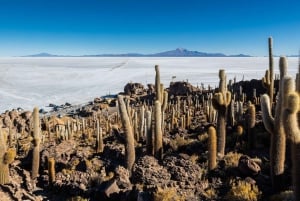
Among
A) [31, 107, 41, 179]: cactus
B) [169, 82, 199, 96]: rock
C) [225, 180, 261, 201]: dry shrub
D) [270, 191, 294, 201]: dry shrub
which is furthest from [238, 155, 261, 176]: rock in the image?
[169, 82, 199, 96]: rock

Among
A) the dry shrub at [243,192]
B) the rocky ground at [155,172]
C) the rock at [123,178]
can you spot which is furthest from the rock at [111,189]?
the dry shrub at [243,192]

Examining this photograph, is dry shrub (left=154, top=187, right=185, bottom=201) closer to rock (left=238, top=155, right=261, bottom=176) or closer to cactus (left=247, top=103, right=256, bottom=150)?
rock (left=238, top=155, right=261, bottom=176)

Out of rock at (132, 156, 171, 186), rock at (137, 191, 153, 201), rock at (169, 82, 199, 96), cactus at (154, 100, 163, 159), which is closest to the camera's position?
rock at (137, 191, 153, 201)

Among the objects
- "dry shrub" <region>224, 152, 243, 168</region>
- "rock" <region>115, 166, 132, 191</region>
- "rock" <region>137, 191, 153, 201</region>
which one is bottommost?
"rock" <region>115, 166, 132, 191</region>

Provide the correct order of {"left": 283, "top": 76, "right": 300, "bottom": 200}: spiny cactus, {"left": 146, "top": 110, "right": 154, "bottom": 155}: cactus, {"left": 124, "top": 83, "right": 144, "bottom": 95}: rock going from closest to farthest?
{"left": 283, "top": 76, "right": 300, "bottom": 200}: spiny cactus < {"left": 146, "top": 110, "right": 154, "bottom": 155}: cactus < {"left": 124, "top": 83, "right": 144, "bottom": 95}: rock

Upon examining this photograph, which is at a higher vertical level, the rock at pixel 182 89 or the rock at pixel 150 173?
the rock at pixel 182 89

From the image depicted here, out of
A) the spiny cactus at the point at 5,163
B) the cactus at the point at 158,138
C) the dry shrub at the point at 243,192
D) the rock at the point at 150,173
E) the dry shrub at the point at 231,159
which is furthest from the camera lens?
the cactus at the point at 158,138

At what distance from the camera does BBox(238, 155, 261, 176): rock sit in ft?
29.8

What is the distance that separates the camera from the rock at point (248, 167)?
29.8ft

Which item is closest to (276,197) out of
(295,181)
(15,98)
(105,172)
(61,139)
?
(295,181)

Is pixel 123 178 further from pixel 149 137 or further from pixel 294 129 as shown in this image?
pixel 294 129

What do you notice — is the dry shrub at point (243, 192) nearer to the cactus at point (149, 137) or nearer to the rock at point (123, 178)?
the rock at point (123, 178)

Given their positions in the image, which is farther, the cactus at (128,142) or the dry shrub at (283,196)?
the cactus at (128,142)

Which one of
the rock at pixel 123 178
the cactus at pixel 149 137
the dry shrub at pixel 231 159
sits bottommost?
the rock at pixel 123 178
